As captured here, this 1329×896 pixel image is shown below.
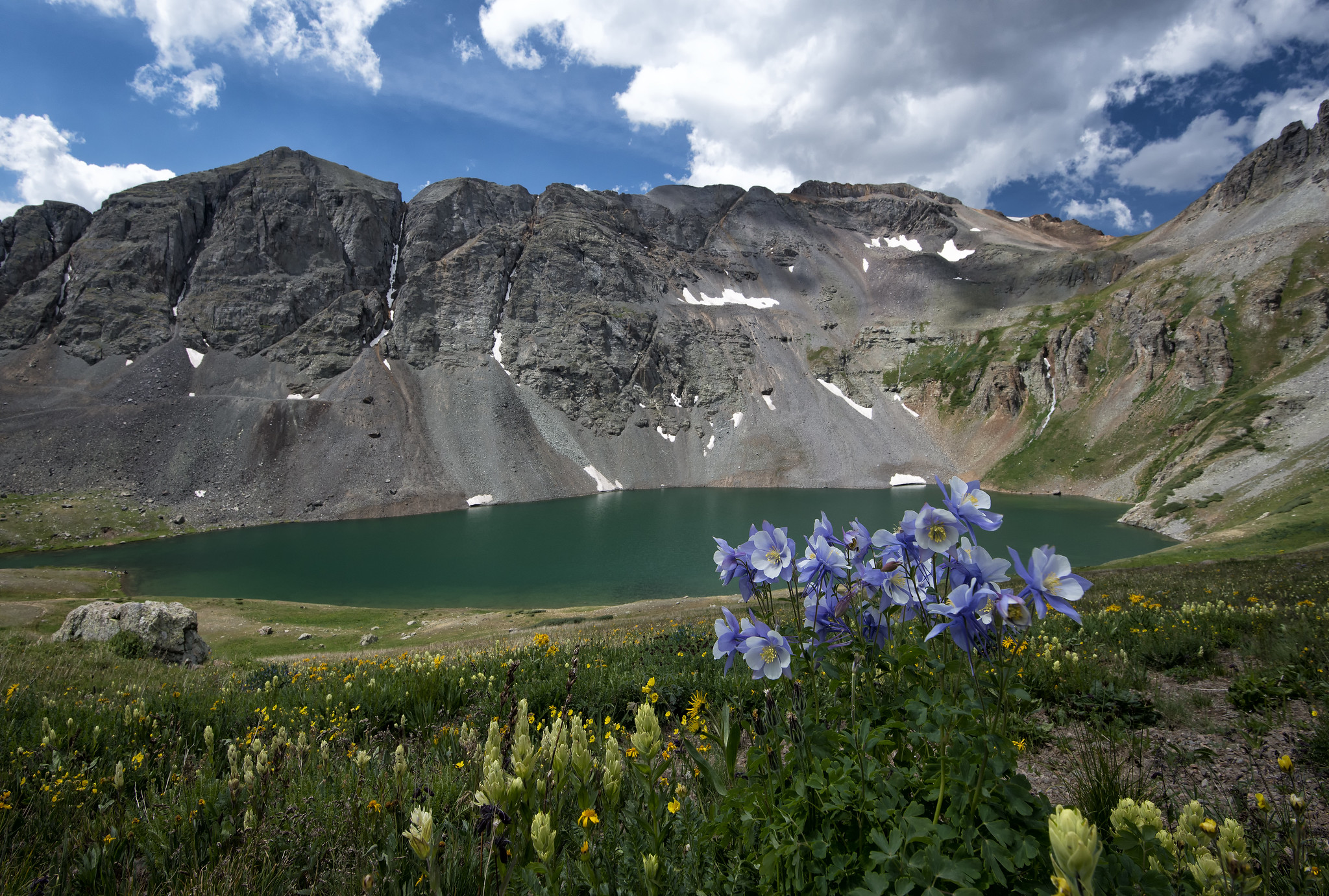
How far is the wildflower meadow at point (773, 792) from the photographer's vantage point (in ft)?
6.81

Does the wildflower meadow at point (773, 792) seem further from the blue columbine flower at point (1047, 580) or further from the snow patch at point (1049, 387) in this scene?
the snow patch at point (1049, 387)

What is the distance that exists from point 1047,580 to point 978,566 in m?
0.26

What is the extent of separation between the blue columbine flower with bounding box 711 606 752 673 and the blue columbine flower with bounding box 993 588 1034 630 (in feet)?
3.94

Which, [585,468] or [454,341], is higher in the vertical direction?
[454,341]

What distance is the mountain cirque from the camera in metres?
75.6

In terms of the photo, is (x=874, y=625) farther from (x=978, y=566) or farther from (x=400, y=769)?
(x=400, y=769)

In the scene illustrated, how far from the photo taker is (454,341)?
360 ft

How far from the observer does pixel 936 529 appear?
2.71 meters

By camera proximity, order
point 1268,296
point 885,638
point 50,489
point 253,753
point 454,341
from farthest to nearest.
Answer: point 454,341 < point 1268,296 < point 50,489 < point 253,753 < point 885,638

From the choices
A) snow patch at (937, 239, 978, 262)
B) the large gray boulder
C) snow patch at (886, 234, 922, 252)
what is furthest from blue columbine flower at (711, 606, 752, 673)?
snow patch at (886, 234, 922, 252)

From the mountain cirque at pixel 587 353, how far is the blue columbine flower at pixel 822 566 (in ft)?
228

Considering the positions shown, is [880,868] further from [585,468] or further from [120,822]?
[585,468]

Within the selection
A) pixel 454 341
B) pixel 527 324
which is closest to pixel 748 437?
pixel 527 324

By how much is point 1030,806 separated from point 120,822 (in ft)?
14.9
